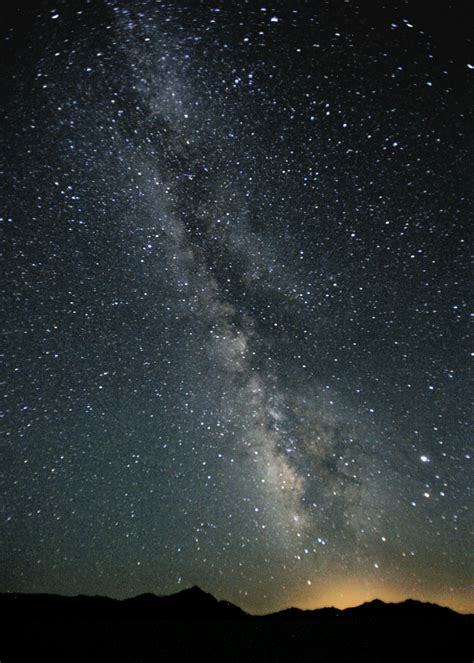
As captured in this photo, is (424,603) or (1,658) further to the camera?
(424,603)

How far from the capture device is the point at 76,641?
1100 inches

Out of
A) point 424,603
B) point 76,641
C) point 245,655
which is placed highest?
point 245,655

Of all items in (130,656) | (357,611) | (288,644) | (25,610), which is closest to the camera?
(130,656)

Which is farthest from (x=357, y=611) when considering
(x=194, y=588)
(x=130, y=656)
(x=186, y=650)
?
(x=130, y=656)

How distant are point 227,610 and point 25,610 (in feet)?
148

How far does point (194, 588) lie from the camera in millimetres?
96375

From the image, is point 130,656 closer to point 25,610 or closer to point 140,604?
point 25,610

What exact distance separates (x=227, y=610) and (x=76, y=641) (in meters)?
66.9

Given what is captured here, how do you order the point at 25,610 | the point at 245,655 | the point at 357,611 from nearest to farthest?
1. the point at 245,655
2. the point at 25,610
3. the point at 357,611

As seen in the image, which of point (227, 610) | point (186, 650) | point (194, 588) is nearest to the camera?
point (186, 650)

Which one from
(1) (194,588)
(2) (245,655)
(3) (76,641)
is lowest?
(1) (194,588)

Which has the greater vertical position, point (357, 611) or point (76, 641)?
point (76, 641)

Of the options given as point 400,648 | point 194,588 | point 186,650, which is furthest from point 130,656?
point 194,588

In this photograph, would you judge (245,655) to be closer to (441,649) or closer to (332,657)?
(332,657)
